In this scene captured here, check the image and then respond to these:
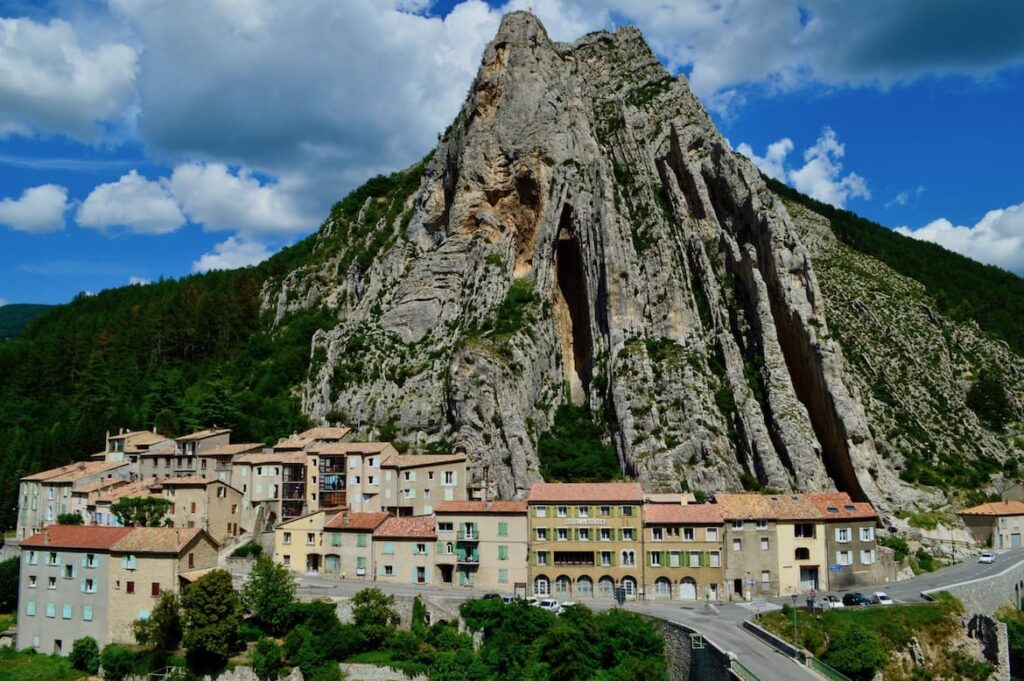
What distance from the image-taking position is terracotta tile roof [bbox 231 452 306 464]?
252ft

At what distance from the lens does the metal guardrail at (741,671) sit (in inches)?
1585

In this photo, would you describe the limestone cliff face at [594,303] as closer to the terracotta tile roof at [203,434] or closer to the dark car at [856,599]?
the terracotta tile roof at [203,434]

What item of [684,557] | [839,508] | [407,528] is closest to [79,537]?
[407,528]

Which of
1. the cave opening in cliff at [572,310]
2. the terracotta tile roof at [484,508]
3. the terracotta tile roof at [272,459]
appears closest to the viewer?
the terracotta tile roof at [484,508]

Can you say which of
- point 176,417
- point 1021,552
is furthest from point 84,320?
point 1021,552

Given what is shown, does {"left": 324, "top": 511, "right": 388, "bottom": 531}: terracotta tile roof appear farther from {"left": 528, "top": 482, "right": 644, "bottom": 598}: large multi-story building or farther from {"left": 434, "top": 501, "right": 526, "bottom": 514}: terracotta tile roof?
{"left": 528, "top": 482, "right": 644, "bottom": 598}: large multi-story building

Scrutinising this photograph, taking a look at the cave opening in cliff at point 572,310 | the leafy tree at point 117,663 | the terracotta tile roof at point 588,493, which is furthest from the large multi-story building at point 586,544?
the cave opening in cliff at point 572,310

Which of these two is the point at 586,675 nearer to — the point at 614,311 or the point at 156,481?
the point at 156,481

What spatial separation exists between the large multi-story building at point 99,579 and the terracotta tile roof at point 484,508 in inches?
684

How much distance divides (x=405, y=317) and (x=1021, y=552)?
216 feet

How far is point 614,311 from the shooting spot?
96.5 m

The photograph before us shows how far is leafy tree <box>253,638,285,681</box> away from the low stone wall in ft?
76.4

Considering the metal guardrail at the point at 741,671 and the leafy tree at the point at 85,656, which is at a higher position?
the metal guardrail at the point at 741,671

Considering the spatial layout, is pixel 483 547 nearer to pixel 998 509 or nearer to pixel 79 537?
pixel 79 537
